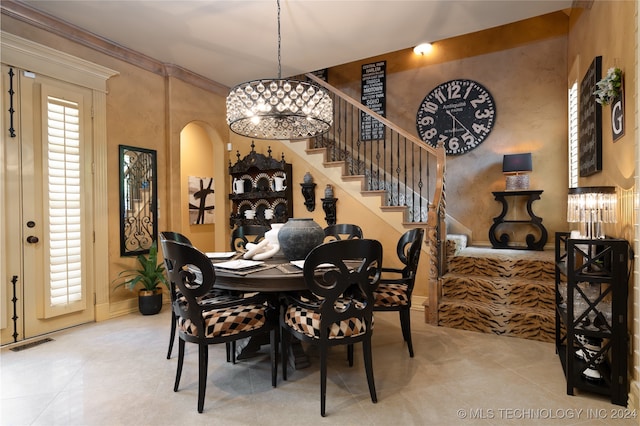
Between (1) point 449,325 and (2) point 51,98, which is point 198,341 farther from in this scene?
(2) point 51,98

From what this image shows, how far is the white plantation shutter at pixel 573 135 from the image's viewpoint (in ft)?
12.7

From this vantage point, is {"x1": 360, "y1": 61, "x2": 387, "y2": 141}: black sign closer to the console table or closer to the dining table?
the console table

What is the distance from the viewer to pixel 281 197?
16.7 ft

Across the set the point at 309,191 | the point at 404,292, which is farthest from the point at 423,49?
the point at 404,292

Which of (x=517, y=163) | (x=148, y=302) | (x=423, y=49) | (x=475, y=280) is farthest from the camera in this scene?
(x=423, y=49)

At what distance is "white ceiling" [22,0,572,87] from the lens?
329 cm

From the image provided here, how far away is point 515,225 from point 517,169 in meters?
0.81

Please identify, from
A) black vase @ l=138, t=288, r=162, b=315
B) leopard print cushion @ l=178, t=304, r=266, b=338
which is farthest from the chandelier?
black vase @ l=138, t=288, r=162, b=315

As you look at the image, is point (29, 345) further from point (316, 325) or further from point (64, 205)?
point (316, 325)

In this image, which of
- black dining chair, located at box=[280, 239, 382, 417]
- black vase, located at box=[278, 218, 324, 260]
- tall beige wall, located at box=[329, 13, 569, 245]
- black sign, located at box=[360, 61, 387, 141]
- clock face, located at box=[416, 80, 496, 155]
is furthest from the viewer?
black sign, located at box=[360, 61, 387, 141]

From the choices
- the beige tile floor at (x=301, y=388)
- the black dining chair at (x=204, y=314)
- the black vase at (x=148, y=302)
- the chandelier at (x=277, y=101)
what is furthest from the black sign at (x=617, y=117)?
the black vase at (x=148, y=302)

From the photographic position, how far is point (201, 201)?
6242mm

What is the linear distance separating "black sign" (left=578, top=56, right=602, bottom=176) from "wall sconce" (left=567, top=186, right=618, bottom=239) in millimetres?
604

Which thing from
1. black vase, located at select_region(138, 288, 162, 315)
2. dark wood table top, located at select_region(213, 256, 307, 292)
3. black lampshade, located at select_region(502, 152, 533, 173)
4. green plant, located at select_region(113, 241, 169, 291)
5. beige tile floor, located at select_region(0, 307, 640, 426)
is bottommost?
beige tile floor, located at select_region(0, 307, 640, 426)
